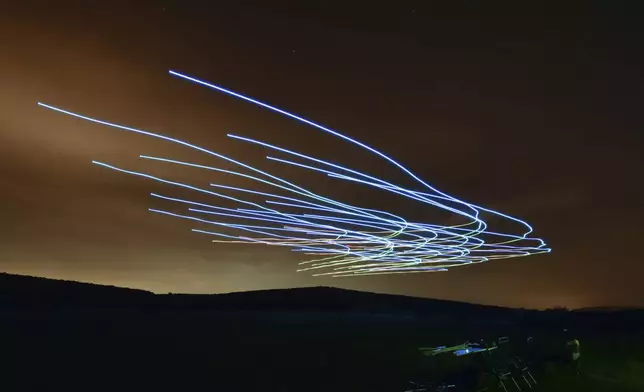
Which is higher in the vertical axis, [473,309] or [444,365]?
[473,309]

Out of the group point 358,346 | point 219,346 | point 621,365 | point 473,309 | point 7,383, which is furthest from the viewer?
point 473,309

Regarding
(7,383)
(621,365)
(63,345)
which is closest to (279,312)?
(63,345)

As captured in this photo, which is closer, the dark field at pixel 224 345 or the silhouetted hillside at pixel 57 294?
the dark field at pixel 224 345

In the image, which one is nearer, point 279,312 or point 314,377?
point 314,377

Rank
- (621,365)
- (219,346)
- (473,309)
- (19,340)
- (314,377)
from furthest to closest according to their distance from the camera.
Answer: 1. (473,309)
2. (621,365)
3. (219,346)
4. (314,377)
5. (19,340)

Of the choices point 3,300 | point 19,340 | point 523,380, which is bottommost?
point 523,380

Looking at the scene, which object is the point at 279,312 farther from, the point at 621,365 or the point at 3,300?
the point at 621,365

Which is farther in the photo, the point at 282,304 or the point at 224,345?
the point at 282,304

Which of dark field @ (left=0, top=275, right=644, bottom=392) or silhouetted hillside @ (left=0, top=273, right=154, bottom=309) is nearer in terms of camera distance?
dark field @ (left=0, top=275, right=644, bottom=392)
